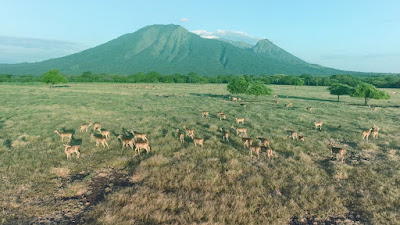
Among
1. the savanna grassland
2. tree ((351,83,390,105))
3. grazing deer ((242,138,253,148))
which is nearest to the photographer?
the savanna grassland

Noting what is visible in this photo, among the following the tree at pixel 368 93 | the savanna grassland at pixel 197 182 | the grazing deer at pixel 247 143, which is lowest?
the savanna grassland at pixel 197 182

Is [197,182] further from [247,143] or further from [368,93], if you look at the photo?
[368,93]

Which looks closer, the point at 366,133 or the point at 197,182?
the point at 197,182

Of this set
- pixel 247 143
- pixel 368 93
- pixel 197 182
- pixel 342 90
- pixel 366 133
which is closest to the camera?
pixel 197 182

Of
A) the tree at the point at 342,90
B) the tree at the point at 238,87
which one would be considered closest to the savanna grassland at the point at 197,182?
the tree at the point at 238,87

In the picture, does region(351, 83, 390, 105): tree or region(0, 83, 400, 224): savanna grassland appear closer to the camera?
region(0, 83, 400, 224): savanna grassland

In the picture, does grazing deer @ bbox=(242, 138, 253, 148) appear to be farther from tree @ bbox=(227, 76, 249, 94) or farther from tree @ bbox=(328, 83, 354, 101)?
tree @ bbox=(328, 83, 354, 101)

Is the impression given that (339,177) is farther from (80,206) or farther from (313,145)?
(80,206)

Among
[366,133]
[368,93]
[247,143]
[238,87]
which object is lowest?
[247,143]

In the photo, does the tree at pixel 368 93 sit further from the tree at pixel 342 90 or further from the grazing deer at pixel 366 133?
the grazing deer at pixel 366 133

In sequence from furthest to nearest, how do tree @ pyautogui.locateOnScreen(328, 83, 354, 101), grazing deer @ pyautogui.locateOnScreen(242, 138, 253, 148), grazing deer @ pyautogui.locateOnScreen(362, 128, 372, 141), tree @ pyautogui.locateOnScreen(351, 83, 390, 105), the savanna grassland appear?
tree @ pyautogui.locateOnScreen(328, 83, 354, 101) < tree @ pyautogui.locateOnScreen(351, 83, 390, 105) < grazing deer @ pyautogui.locateOnScreen(362, 128, 372, 141) < grazing deer @ pyautogui.locateOnScreen(242, 138, 253, 148) < the savanna grassland

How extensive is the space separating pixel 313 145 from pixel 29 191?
52.8 feet

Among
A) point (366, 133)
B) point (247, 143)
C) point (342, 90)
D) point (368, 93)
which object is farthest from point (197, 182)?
point (342, 90)

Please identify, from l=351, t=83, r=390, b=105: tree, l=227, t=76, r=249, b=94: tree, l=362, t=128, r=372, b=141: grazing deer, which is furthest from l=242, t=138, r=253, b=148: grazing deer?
l=351, t=83, r=390, b=105: tree
